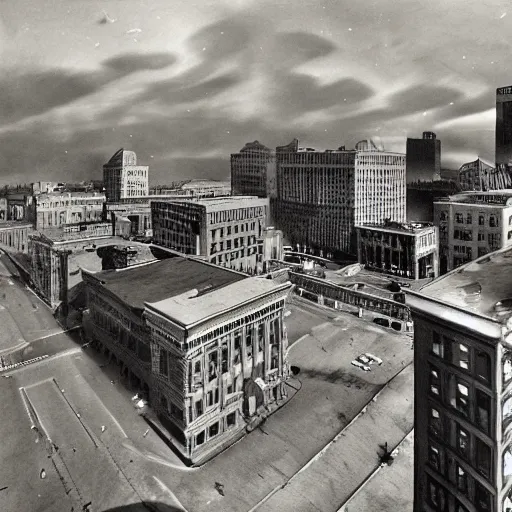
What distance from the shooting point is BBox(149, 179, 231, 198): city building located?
46094 mm

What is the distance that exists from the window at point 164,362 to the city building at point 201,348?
49 mm

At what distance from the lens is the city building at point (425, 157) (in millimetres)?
31641

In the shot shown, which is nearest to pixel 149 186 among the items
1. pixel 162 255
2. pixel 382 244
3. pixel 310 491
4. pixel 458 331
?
pixel 162 255

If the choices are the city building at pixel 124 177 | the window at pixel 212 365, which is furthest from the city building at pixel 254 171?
the window at pixel 212 365

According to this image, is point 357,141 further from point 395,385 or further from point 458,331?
point 458,331

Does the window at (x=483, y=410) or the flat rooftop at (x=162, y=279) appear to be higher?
the flat rooftop at (x=162, y=279)

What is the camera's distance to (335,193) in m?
44.3

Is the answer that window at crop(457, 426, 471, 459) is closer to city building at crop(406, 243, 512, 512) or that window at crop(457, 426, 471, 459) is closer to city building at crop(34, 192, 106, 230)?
city building at crop(406, 243, 512, 512)

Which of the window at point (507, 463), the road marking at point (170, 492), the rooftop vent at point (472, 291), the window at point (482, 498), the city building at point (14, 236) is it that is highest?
the city building at point (14, 236)

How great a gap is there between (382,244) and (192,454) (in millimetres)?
20181

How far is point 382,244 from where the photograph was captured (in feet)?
113

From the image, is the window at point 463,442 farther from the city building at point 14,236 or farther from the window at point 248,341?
the city building at point 14,236

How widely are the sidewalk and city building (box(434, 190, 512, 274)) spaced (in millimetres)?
8299

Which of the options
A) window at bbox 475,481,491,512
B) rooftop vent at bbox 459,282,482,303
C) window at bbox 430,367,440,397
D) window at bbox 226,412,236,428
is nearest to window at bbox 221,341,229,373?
window at bbox 226,412,236,428
